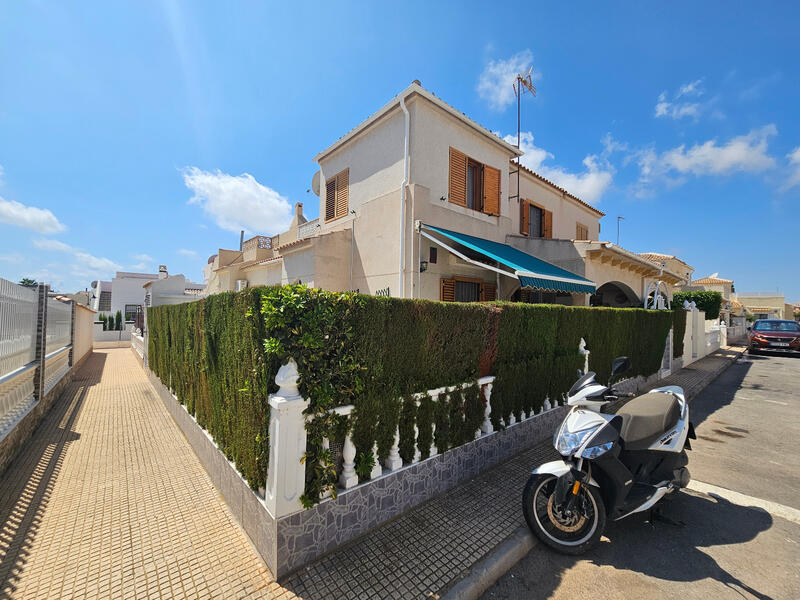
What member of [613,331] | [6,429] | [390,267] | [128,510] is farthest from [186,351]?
[613,331]

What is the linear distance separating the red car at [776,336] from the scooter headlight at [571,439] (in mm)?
22331

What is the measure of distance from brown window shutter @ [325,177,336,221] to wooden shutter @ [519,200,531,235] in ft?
25.5

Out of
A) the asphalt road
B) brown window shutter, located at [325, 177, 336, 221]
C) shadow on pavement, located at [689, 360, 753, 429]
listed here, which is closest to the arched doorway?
shadow on pavement, located at [689, 360, 753, 429]

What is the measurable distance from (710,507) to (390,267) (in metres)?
8.27

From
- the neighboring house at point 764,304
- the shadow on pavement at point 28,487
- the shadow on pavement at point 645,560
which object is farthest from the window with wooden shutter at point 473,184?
the neighboring house at point 764,304

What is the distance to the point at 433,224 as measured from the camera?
10.2 meters

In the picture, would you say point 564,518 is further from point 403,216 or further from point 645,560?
point 403,216

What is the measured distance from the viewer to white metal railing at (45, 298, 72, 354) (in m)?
8.57

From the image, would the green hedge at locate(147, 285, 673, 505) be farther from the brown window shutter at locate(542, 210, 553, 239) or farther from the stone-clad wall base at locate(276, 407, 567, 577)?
the brown window shutter at locate(542, 210, 553, 239)

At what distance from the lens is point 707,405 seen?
8.32 m

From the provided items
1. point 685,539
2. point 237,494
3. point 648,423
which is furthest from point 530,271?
point 237,494

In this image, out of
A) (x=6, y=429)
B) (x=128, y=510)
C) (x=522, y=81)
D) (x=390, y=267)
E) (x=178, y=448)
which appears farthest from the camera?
(x=522, y=81)

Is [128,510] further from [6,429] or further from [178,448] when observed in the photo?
[6,429]

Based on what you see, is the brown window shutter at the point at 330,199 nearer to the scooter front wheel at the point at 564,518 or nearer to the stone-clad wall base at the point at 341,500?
the stone-clad wall base at the point at 341,500
